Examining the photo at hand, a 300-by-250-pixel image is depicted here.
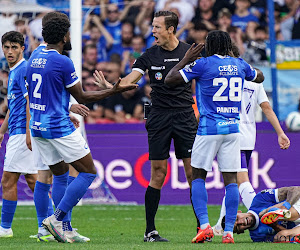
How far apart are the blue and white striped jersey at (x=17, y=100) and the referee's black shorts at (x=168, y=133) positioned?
1.52 m

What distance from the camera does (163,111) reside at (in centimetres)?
755

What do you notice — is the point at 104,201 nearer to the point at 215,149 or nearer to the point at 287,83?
the point at 287,83

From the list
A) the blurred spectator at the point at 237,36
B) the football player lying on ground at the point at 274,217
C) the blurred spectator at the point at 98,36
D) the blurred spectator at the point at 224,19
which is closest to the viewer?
the football player lying on ground at the point at 274,217

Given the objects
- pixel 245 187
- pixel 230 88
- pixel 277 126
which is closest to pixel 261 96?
pixel 277 126

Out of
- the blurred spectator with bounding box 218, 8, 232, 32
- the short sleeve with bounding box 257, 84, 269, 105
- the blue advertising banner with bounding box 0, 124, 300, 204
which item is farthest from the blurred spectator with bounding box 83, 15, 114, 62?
the short sleeve with bounding box 257, 84, 269, 105

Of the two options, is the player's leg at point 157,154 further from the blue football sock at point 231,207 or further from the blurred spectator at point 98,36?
the blurred spectator at point 98,36

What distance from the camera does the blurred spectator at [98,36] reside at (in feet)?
52.4

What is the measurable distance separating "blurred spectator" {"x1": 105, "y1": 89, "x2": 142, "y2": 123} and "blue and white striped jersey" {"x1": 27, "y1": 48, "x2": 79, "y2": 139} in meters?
8.41

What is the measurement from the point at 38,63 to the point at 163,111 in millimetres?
1530

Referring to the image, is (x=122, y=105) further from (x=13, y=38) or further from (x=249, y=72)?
(x=249, y=72)

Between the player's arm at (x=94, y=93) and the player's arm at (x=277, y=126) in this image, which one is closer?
the player's arm at (x=94, y=93)

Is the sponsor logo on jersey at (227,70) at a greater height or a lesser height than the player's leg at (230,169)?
greater

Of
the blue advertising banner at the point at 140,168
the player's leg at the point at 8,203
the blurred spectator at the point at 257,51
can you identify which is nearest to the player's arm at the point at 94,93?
the player's leg at the point at 8,203

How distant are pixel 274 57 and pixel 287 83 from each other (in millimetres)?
1295
